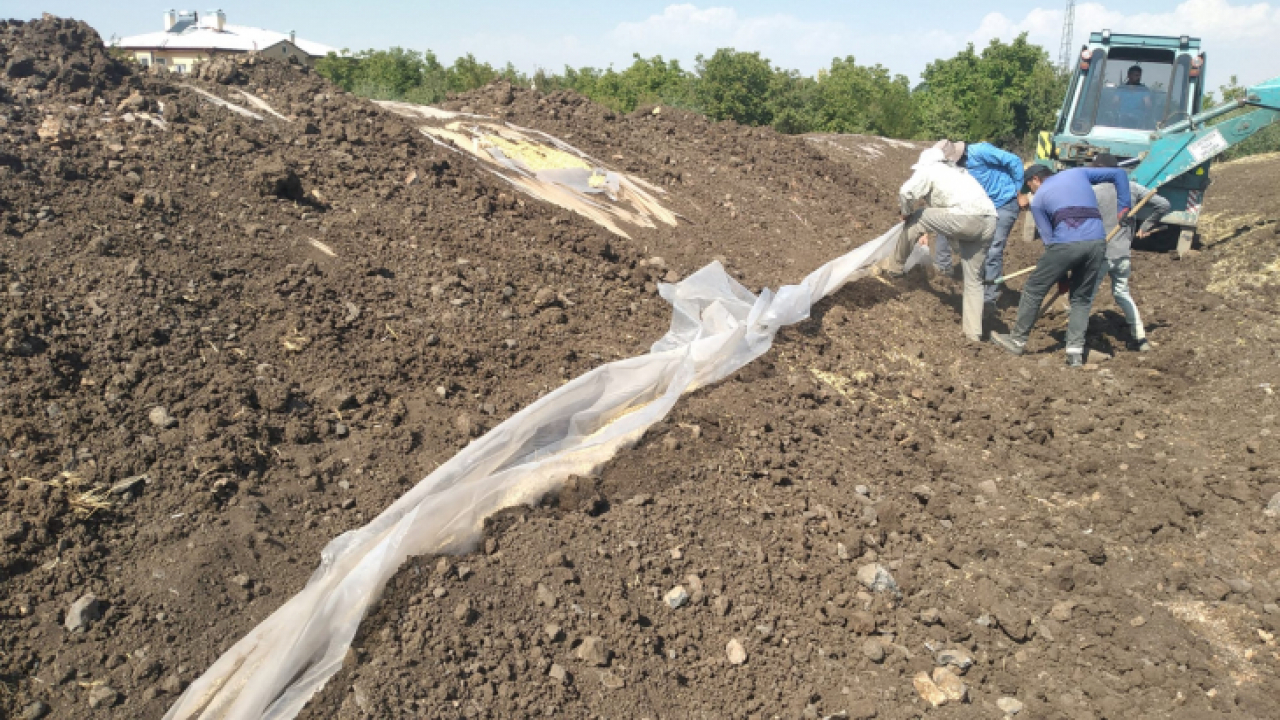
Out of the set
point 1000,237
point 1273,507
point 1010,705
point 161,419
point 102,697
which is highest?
point 1000,237

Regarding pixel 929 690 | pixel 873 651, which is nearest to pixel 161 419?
pixel 873 651

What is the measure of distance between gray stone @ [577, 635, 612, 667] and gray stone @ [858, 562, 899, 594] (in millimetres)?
1267

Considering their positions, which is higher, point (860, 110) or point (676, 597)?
point (860, 110)

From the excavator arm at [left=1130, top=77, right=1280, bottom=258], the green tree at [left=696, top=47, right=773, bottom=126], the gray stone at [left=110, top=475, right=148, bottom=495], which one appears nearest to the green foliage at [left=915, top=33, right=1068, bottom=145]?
the green tree at [left=696, top=47, right=773, bottom=126]

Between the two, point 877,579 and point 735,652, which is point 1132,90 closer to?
point 877,579

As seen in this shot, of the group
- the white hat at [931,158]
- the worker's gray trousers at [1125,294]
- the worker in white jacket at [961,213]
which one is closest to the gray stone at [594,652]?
the worker in white jacket at [961,213]

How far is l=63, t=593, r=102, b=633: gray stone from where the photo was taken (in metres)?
2.93

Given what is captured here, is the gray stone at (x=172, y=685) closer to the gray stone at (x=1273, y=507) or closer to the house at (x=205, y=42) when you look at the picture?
the gray stone at (x=1273, y=507)

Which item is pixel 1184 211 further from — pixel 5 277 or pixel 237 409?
pixel 5 277

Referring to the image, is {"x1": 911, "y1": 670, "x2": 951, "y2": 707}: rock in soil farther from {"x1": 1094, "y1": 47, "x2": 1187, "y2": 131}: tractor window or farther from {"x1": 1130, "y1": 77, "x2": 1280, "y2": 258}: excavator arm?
{"x1": 1094, "y1": 47, "x2": 1187, "y2": 131}: tractor window

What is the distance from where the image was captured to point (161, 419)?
3.75 meters

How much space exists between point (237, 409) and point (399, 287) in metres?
1.41

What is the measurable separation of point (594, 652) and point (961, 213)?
476cm

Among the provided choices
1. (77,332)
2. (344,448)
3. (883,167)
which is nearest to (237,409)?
(344,448)
